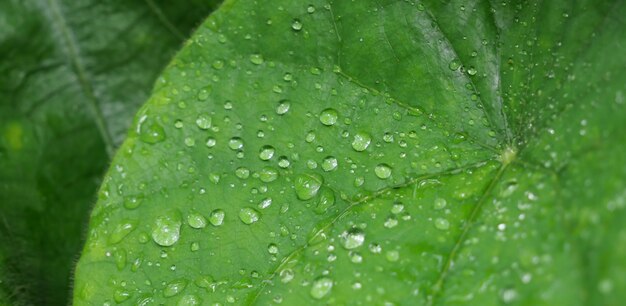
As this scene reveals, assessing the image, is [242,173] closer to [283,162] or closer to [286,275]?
[283,162]

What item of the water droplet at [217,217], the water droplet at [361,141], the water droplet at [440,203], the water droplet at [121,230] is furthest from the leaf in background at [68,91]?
the water droplet at [440,203]

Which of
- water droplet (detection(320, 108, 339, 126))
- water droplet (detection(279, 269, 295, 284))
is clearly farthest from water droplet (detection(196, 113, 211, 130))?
water droplet (detection(279, 269, 295, 284))

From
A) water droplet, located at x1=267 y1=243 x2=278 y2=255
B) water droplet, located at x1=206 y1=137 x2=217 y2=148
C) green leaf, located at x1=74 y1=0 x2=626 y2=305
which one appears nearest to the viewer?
green leaf, located at x1=74 y1=0 x2=626 y2=305

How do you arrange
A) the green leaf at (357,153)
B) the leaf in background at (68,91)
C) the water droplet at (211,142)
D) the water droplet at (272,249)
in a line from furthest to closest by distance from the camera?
the leaf in background at (68,91) < the water droplet at (211,142) < the water droplet at (272,249) < the green leaf at (357,153)

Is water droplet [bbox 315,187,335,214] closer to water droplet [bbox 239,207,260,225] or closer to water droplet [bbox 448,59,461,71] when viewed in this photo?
water droplet [bbox 239,207,260,225]

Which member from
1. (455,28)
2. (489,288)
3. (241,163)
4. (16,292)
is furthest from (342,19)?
(16,292)

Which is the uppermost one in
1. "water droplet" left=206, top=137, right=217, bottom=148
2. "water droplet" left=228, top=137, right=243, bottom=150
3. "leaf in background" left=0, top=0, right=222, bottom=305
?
"water droplet" left=228, top=137, right=243, bottom=150

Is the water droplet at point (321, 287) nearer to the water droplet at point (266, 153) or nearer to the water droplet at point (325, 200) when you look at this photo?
the water droplet at point (325, 200)

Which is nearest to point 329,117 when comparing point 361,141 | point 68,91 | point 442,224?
point 361,141
